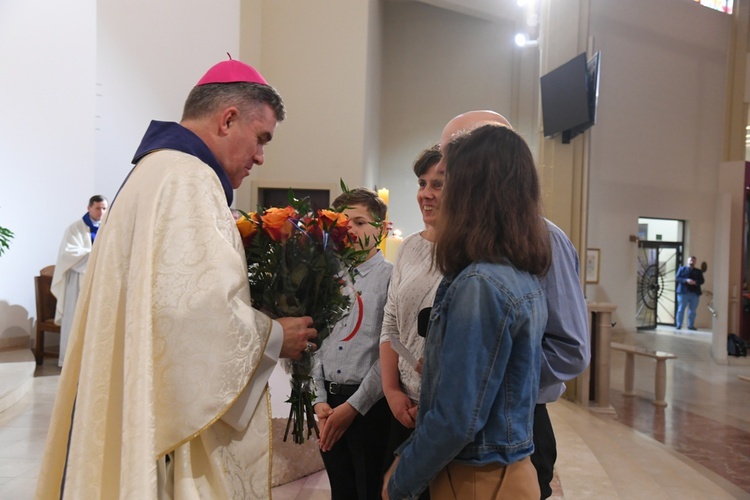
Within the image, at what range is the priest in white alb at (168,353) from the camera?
131 cm

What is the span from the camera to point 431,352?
1.30 m

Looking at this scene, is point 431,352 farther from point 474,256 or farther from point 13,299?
point 13,299

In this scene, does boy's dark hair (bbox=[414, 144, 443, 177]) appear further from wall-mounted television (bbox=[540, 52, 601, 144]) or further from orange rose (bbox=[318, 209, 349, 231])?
wall-mounted television (bbox=[540, 52, 601, 144])

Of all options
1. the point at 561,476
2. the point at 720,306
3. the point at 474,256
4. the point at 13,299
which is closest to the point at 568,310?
the point at 474,256

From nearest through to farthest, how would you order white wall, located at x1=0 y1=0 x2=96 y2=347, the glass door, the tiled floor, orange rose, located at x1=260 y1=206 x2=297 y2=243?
orange rose, located at x1=260 y1=206 x2=297 y2=243 < the tiled floor < white wall, located at x1=0 y1=0 x2=96 y2=347 < the glass door

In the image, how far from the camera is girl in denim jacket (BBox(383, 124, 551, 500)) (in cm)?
117

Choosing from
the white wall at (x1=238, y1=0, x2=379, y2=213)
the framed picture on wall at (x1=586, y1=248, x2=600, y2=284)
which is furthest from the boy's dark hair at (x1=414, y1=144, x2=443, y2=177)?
the white wall at (x1=238, y1=0, x2=379, y2=213)

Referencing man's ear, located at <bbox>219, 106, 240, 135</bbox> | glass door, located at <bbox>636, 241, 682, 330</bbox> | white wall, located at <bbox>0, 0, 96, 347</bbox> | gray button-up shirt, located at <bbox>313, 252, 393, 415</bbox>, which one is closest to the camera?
man's ear, located at <bbox>219, 106, 240, 135</bbox>

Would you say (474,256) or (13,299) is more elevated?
(474,256)

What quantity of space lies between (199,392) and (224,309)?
7.5 inches

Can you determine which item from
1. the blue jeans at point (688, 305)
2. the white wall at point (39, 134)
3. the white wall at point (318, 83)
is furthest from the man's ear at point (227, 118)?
the blue jeans at point (688, 305)

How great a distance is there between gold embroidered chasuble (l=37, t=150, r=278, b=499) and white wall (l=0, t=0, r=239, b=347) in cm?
623

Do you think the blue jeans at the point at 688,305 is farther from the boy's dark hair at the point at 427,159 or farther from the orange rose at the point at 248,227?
the orange rose at the point at 248,227

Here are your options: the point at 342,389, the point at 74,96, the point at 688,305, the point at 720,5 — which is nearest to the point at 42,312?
the point at 74,96
